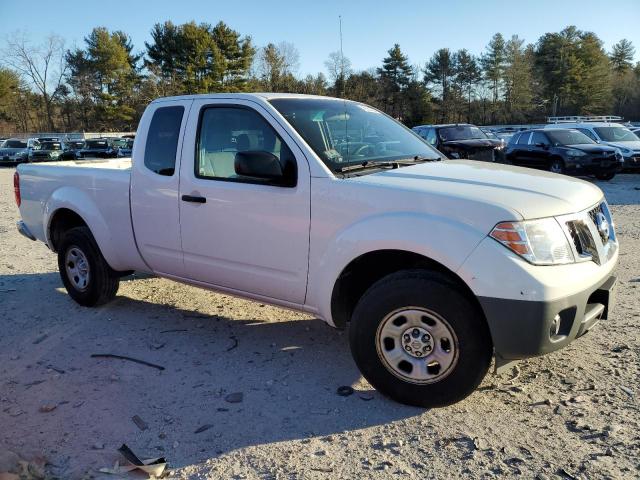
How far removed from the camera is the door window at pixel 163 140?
450 cm

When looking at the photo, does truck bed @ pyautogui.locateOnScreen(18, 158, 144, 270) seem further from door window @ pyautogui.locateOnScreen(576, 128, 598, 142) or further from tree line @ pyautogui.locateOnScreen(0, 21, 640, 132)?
tree line @ pyautogui.locateOnScreen(0, 21, 640, 132)

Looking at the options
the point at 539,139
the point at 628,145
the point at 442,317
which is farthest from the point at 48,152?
the point at 442,317

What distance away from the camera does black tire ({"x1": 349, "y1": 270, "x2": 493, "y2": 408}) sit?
3098mm

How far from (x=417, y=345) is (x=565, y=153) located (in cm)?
1465

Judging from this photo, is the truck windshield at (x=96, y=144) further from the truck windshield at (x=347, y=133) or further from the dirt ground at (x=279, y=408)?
the truck windshield at (x=347, y=133)

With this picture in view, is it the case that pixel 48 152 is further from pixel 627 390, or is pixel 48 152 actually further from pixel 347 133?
pixel 627 390

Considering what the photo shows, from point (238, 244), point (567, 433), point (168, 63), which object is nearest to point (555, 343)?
point (567, 433)

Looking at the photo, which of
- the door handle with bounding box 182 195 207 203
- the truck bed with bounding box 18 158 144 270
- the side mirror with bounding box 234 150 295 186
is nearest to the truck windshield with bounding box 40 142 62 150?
the truck bed with bounding box 18 158 144 270

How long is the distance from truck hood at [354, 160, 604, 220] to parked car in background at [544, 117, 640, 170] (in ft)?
50.8

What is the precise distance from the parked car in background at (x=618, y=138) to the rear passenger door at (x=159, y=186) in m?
15.9

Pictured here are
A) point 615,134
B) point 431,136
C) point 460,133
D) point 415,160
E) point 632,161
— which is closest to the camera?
point 415,160

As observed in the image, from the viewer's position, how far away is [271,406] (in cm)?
346

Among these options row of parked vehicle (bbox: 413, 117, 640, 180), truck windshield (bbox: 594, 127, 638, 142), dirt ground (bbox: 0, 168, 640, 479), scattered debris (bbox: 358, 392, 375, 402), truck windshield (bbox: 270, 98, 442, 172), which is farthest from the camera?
truck windshield (bbox: 594, 127, 638, 142)

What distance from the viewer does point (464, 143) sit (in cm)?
1688
